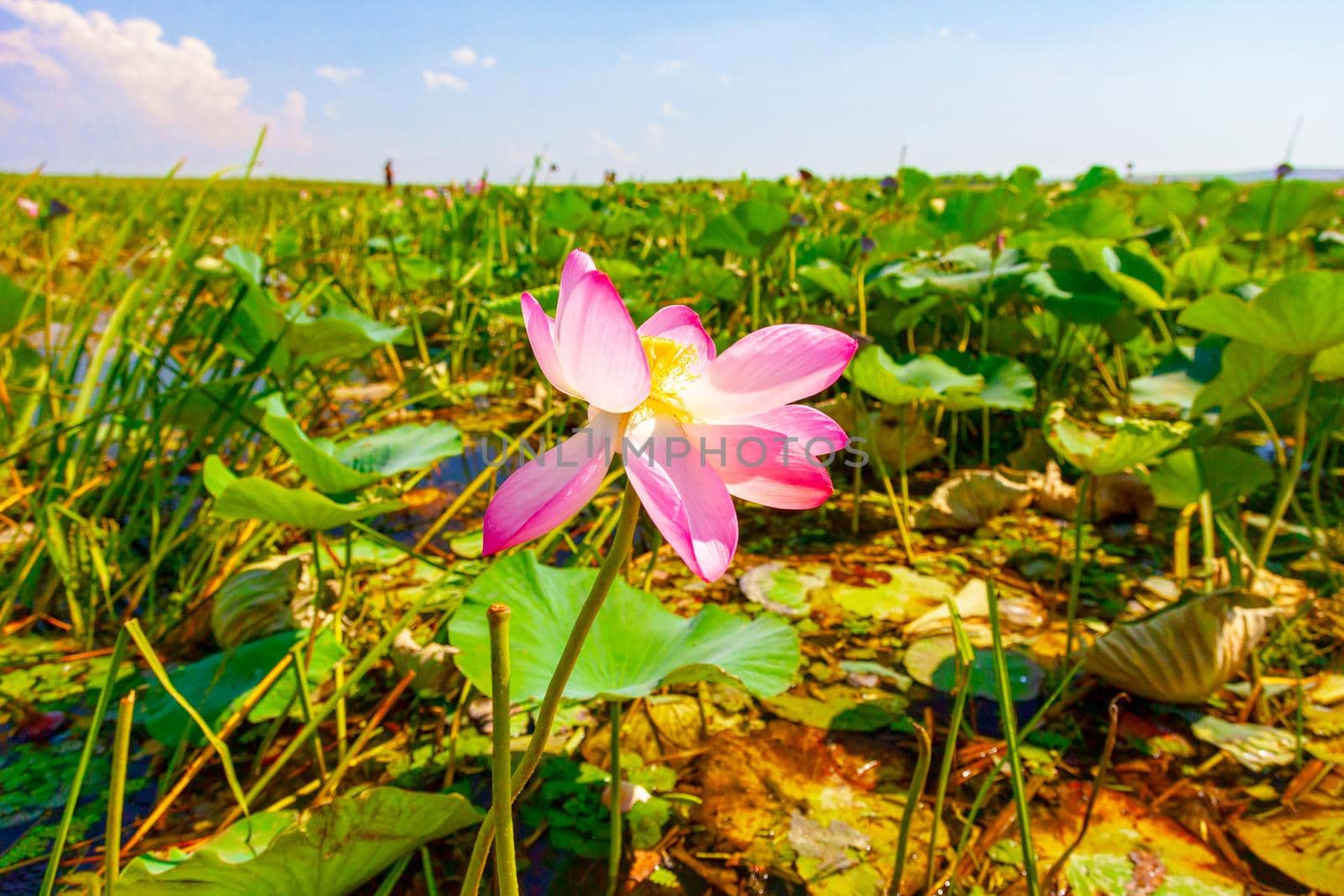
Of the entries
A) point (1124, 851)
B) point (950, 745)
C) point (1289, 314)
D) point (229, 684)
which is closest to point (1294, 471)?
point (1289, 314)

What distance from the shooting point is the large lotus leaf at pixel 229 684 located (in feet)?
3.19

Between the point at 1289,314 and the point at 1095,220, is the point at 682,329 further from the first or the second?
the point at 1095,220

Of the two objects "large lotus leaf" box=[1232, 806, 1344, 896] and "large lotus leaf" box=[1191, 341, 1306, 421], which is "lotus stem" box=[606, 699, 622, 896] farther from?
"large lotus leaf" box=[1191, 341, 1306, 421]

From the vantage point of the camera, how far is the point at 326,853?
24.0 inches

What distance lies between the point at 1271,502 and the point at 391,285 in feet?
10.2

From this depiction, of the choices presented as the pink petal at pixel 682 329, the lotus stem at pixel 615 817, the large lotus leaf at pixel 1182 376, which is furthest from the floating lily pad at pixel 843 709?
the large lotus leaf at pixel 1182 376

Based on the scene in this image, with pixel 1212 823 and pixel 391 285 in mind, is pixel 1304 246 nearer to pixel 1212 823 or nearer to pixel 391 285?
pixel 1212 823

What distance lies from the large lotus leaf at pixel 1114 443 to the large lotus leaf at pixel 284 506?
3.28ft

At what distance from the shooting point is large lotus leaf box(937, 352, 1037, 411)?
5.52 feet

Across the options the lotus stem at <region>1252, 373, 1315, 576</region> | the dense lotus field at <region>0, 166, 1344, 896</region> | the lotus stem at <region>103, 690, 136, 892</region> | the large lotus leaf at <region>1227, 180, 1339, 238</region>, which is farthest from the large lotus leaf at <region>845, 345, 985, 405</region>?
the large lotus leaf at <region>1227, 180, 1339, 238</region>

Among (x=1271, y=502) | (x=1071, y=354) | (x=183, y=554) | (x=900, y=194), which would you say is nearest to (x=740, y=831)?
(x=183, y=554)

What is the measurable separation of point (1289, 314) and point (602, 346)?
1162 millimetres

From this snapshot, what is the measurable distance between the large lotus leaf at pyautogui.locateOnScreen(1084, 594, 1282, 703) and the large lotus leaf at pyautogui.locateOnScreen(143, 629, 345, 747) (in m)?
1.11

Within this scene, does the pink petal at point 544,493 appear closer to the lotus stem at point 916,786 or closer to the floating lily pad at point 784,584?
the lotus stem at point 916,786
